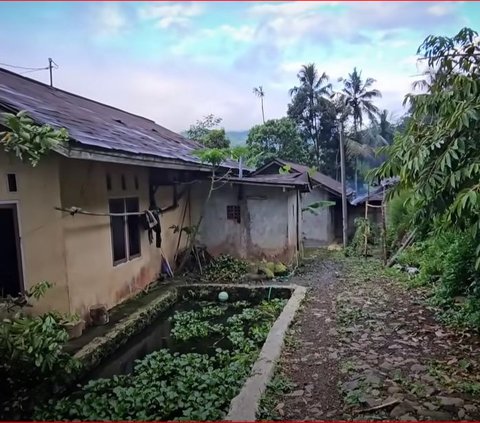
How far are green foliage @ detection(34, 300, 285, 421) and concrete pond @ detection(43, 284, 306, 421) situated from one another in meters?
0.12

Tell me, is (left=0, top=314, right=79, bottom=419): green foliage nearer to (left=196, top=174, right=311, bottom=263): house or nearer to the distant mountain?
(left=196, top=174, right=311, bottom=263): house

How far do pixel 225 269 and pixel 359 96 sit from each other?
25420 millimetres

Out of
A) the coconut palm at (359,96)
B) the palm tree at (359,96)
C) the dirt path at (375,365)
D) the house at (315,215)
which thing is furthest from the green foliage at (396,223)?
the coconut palm at (359,96)

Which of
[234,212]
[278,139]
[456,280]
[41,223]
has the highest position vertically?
[278,139]

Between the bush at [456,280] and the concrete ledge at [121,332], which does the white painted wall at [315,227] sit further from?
A: the concrete ledge at [121,332]

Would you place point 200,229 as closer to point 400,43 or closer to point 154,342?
point 154,342

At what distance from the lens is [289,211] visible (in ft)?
36.4

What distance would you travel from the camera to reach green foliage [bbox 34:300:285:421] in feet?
12.7

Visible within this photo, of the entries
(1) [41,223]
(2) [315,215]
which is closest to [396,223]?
(2) [315,215]

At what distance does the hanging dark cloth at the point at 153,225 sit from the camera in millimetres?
8519

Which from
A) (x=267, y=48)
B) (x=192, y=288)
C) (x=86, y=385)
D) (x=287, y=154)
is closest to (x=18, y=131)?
(x=267, y=48)

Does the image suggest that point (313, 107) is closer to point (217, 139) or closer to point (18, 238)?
point (217, 139)

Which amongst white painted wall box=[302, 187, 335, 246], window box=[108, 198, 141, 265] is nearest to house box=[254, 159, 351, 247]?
white painted wall box=[302, 187, 335, 246]

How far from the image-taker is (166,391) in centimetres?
427
